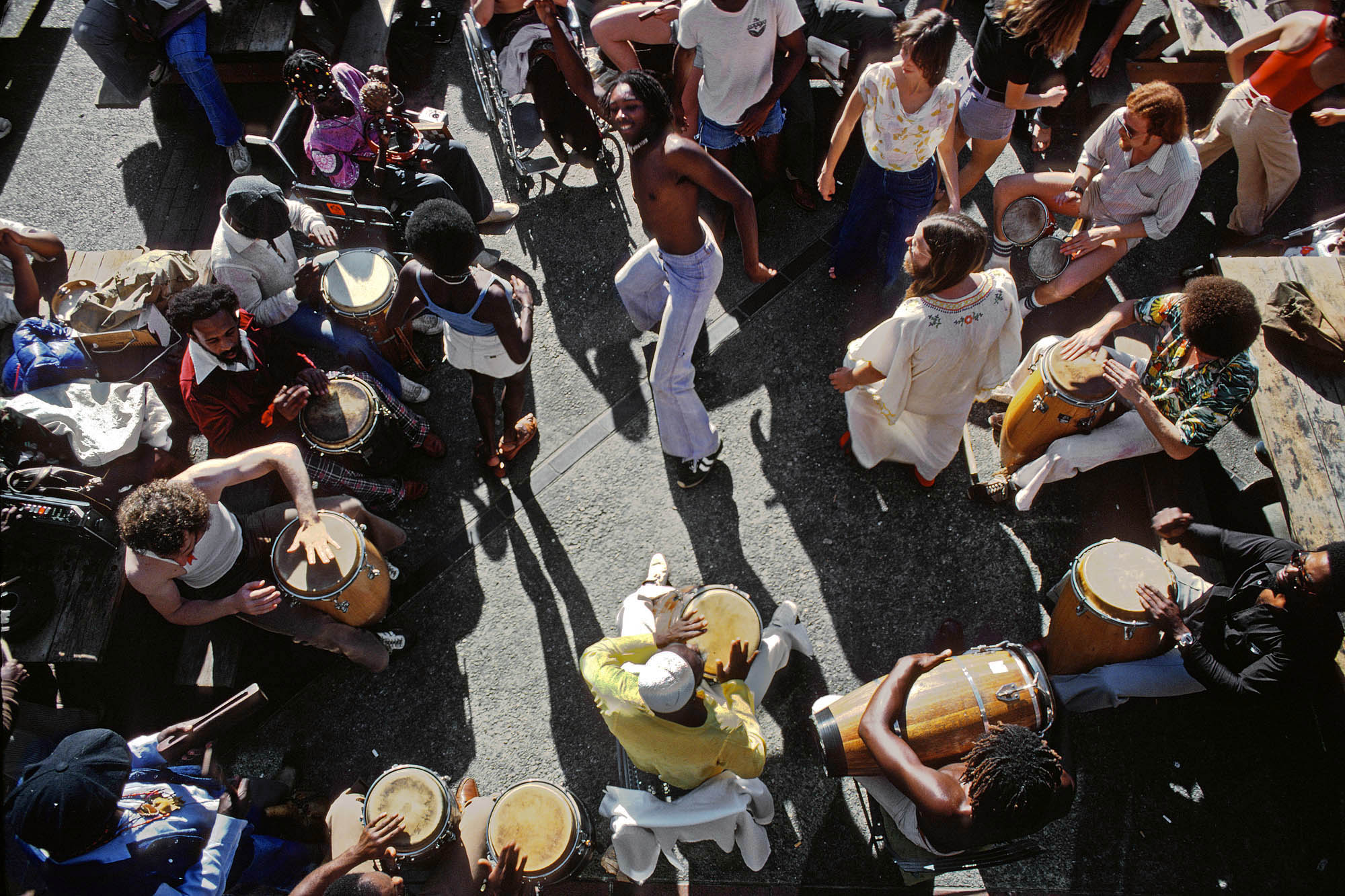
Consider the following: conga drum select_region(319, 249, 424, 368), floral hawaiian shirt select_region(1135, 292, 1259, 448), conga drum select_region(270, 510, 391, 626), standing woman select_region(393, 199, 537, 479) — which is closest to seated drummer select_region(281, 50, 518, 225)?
conga drum select_region(319, 249, 424, 368)

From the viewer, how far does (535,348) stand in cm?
529

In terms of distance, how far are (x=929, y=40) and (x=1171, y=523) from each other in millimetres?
2740

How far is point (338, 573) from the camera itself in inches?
143

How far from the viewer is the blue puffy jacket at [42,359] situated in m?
4.08

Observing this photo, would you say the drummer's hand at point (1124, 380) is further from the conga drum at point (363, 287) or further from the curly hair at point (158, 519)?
the curly hair at point (158, 519)

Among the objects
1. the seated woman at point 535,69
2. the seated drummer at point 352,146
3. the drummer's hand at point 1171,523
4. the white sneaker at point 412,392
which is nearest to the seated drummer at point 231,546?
the white sneaker at point 412,392

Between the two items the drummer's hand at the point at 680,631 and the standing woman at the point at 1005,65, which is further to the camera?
the standing woman at the point at 1005,65

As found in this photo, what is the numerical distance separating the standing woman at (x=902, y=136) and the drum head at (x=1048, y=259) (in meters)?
0.87

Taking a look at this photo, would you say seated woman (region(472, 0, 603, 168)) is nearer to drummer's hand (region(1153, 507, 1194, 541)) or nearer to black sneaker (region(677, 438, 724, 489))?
black sneaker (region(677, 438, 724, 489))

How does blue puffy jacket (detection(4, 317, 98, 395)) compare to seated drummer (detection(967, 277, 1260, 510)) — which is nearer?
seated drummer (detection(967, 277, 1260, 510))

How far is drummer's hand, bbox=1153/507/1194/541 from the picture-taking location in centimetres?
372

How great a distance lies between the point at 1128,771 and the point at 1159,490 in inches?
59.9

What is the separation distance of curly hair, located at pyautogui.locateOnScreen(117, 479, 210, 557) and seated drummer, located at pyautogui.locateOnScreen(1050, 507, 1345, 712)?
3.94 metres

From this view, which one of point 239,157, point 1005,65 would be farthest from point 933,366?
point 239,157
